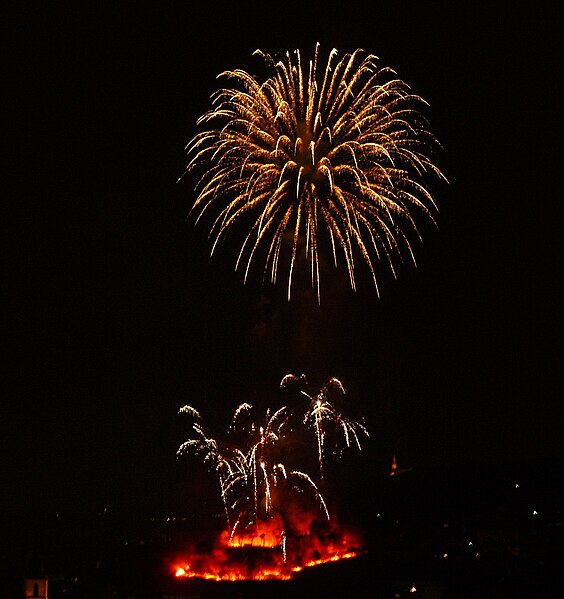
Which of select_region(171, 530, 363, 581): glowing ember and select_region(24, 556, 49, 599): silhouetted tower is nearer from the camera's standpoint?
select_region(171, 530, 363, 581): glowing ember

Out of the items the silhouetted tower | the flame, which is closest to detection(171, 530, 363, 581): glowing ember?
the flame

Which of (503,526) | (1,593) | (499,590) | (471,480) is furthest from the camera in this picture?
(471,480)

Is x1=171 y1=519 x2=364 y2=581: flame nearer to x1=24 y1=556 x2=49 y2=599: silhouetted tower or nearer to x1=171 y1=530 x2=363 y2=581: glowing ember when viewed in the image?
x1=171 y1=530 x2=363 y2=581: glowing ember

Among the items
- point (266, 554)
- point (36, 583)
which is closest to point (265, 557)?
point (266, 554)

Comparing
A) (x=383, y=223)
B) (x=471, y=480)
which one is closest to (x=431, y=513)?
(x=471, y=480)

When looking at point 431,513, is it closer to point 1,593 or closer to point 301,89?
point 1,593

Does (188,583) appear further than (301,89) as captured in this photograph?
Yes

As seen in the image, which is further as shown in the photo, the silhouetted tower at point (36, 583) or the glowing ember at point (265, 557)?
the silhouetted tower at point (36, 583)

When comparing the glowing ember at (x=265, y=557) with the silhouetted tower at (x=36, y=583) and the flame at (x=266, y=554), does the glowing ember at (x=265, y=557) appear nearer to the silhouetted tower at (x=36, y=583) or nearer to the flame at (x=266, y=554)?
the flame at (x=266, y=554)

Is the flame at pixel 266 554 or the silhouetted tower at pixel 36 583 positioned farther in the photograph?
the silhouetted tower at pixel 36 583

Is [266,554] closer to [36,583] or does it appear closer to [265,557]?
[265,557]

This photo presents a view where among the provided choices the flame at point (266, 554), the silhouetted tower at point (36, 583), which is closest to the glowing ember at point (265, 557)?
the flame at point (266, 554)
